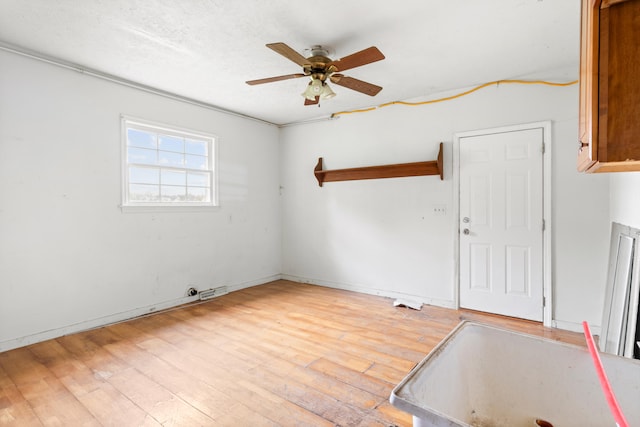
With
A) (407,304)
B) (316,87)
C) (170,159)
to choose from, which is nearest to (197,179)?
(170,159)

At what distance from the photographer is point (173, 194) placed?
3.92 metres

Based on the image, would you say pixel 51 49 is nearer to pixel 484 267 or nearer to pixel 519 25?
pixel 519 25

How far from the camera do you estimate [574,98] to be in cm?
304

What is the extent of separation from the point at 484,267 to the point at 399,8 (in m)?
2.84

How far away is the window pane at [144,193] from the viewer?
353 cm

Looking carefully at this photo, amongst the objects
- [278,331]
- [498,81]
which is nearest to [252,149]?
[278,331]

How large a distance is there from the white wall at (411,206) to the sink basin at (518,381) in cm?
274

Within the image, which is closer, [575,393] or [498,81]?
[575,393]

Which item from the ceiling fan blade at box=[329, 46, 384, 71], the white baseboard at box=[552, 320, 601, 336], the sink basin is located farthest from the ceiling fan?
the white baseboard at box=[552, 320, 601, 336]

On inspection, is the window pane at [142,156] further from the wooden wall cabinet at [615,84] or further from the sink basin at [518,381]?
the wooden wall cabinet at [615,84]

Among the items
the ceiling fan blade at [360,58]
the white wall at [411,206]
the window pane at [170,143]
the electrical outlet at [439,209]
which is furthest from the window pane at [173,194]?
the electrical outlet at [439,209]

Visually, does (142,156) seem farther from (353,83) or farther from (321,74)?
(353,83)

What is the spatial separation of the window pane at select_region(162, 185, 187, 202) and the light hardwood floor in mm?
1401

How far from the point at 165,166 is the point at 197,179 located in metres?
0.46
